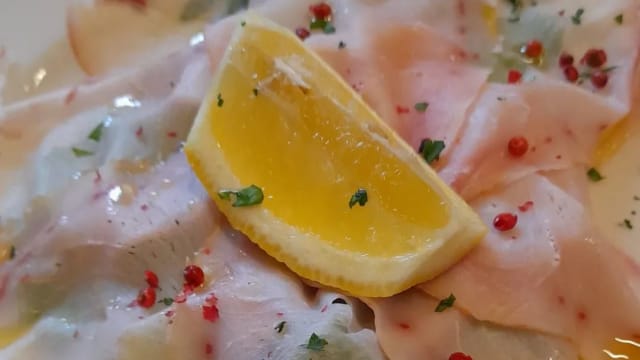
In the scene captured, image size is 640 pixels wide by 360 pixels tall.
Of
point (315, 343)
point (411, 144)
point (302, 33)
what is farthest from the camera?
point (302, 33)

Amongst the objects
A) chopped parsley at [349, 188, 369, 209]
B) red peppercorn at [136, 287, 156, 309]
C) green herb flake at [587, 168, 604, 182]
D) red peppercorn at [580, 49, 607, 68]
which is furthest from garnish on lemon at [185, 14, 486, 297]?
red peppercorn at [580, 49, 607, 68]

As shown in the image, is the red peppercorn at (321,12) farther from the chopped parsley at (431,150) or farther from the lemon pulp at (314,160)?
the chopped parsley at (431,150)

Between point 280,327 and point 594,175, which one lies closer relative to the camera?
point 280,327

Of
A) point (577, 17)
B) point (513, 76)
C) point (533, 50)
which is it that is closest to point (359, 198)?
point (513, 76)

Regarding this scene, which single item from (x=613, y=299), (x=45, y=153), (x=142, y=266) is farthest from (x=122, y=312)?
(x=613, y=299)

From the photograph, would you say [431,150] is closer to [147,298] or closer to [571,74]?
[571,74]

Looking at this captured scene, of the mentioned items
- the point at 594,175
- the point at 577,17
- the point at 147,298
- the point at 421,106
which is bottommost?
the point at 147,298
